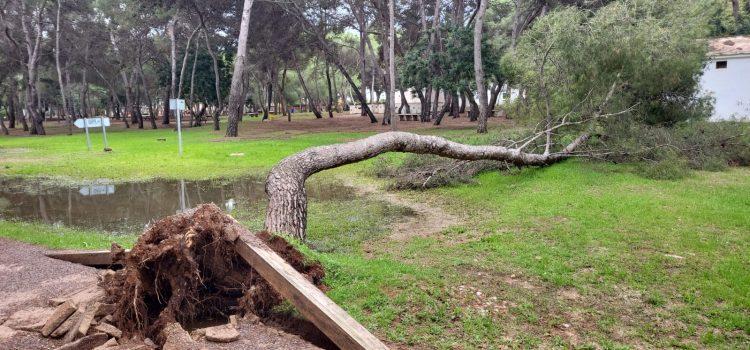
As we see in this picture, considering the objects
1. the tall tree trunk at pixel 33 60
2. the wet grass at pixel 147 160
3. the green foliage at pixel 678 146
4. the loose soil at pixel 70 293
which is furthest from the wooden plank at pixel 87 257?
the tall tree trunk at pixel 33 60

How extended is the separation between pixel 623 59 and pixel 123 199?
11.3m

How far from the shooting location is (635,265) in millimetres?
5824

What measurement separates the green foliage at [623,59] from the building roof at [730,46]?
10159mm

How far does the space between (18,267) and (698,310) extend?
684 centimetres

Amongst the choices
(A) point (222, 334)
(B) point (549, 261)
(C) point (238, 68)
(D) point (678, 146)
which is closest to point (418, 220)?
(B) point (549, 261)

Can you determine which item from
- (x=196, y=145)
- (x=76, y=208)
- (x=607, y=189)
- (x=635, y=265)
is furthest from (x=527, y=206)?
(x=196, y=145)

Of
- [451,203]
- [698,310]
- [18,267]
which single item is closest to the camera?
[698,310]

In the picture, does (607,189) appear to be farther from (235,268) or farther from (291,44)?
(291,44)

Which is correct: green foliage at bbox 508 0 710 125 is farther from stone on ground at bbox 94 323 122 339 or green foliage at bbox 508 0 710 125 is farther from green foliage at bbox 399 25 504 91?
green foliage at bbox 399 25 504 91

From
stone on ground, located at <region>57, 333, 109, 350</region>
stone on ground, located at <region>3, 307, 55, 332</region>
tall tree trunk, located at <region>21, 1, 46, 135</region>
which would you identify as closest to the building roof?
stone on ground, located at <region>57, 333, 109, 350</region>

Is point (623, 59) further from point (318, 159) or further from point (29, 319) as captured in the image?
point (29, 319)

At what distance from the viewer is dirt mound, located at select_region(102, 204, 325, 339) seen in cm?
429

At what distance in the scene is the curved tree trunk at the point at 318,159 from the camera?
263 inches

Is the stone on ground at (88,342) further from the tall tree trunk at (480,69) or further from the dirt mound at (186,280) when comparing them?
the tall tree trunk at (480,69)
